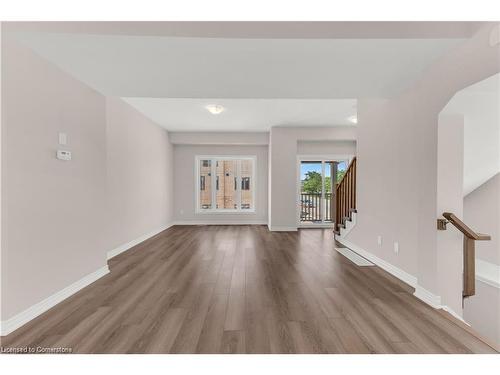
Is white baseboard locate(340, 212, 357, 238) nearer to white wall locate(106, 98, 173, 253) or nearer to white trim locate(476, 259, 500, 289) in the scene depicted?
white trim locate(476, 259, 500, 289)

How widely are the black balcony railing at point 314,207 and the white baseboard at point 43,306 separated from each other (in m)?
→ 5.61

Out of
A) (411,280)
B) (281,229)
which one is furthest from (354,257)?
(281,229)

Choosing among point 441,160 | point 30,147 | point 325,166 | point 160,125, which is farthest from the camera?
point 325,166

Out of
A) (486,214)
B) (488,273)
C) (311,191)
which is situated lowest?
(488,273)

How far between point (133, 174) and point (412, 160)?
Answer: 4.74 m

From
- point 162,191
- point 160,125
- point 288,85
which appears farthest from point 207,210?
point 288,85

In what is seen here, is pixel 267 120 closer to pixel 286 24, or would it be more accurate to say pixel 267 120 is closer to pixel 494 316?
pixel 286 24

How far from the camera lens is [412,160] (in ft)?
9.03

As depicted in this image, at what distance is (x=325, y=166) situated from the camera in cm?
700

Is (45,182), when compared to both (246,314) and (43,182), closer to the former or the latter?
(43,182)

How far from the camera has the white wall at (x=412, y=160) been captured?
2.01 m

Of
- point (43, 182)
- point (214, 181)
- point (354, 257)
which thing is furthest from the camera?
point (214, 181)

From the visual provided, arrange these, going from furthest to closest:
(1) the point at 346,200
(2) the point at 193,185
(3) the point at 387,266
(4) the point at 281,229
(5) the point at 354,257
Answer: (2) the point at 193,185 < (4) the point at 281,229 < (1) the point at 346,200 < (5) the point at 354,257 < (3) the point at 387,266

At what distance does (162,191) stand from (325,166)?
15.8 feet
